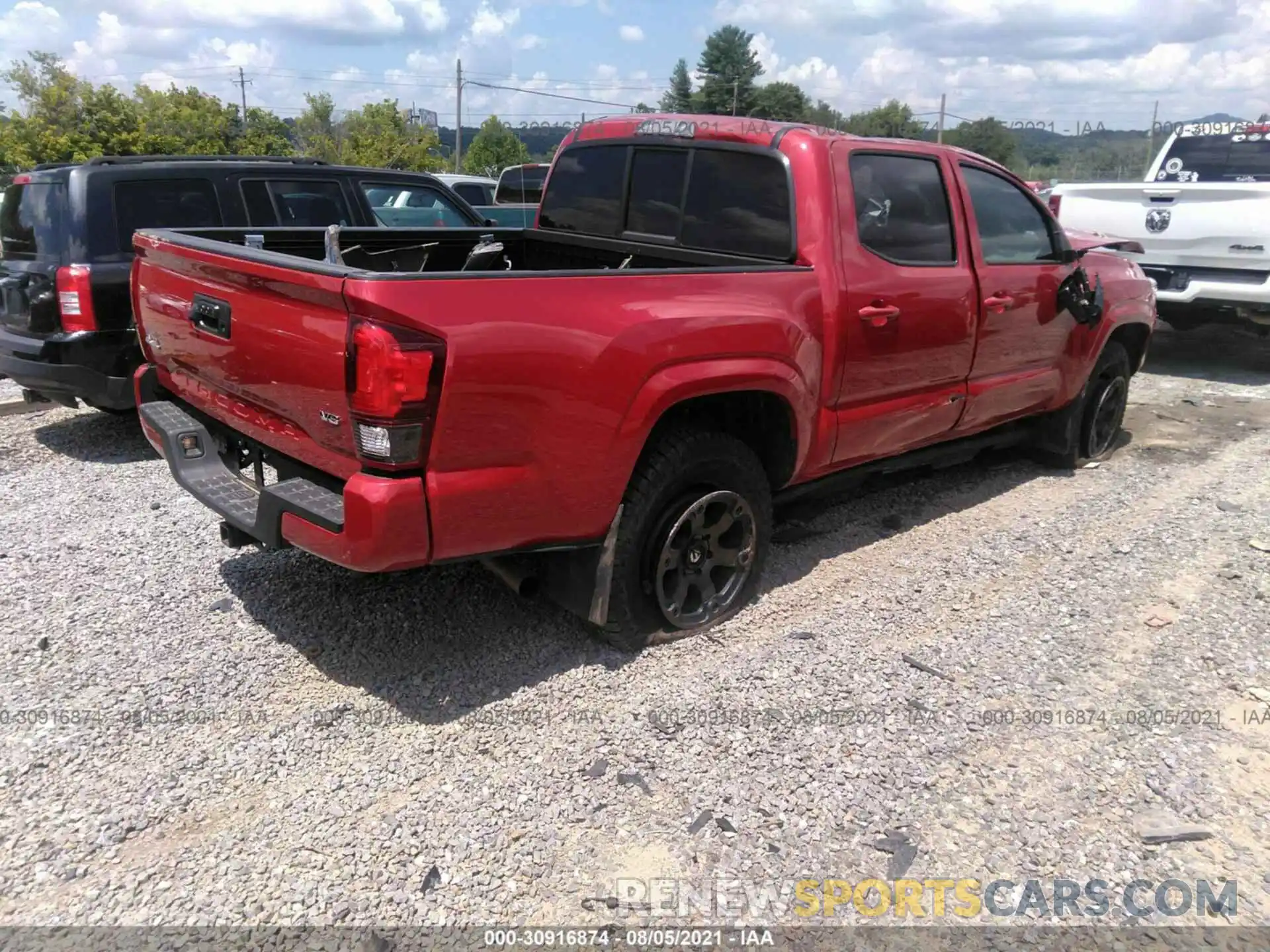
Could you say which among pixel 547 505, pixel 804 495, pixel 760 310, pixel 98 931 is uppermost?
pixel 760 310

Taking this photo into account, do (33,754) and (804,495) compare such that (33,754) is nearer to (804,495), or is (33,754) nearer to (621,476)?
(621,476)

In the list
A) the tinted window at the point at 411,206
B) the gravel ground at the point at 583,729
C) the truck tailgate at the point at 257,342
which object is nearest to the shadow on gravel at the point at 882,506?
the gravel ground at the point at 583,729

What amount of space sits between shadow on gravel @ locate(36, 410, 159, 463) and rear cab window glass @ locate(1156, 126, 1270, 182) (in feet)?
36.8

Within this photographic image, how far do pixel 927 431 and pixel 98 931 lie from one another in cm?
386

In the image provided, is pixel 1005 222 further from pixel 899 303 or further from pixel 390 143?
pixel 390 143

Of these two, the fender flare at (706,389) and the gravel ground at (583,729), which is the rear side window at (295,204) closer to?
the gravel ground at (583,729)

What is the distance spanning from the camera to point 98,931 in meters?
2.33

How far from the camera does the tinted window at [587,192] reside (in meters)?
4.70

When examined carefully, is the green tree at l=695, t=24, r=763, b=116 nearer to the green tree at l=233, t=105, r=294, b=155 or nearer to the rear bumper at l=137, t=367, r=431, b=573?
the green tree at l=233, t=105, r=294, b=155

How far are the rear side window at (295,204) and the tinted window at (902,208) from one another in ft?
12.5

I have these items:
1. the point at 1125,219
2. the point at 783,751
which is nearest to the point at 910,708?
the point at 783,751

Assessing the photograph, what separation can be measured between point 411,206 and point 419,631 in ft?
20.0

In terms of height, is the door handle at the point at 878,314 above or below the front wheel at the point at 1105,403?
above

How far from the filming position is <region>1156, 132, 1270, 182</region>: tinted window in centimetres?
1074
